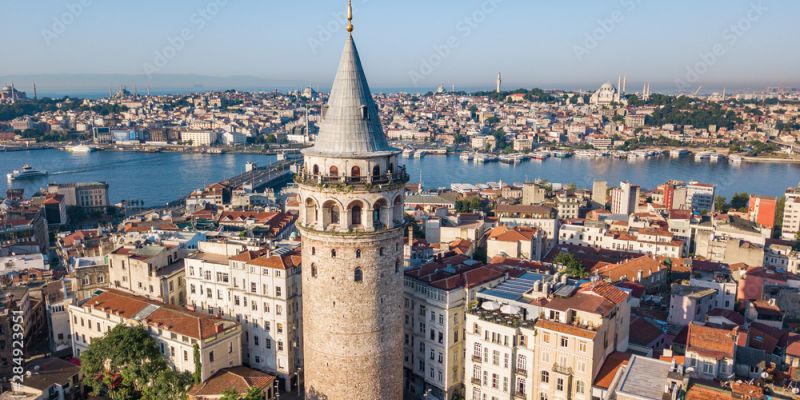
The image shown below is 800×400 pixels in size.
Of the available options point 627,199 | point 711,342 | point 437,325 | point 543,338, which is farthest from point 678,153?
point 543,338

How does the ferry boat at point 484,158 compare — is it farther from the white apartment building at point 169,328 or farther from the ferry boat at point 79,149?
the white apartment building at point 169,328

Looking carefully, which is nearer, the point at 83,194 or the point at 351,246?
the point at 351,246

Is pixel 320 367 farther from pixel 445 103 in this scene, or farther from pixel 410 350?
pixel 445 103

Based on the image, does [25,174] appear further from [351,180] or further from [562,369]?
[562,369]

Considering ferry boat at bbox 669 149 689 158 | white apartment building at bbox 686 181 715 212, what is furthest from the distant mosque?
white apartment building at bbox 686 181 715 212

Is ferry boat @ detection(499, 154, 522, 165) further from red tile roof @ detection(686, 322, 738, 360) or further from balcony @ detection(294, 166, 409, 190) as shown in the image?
balcony @ detection(294, 166, 409, 190)
